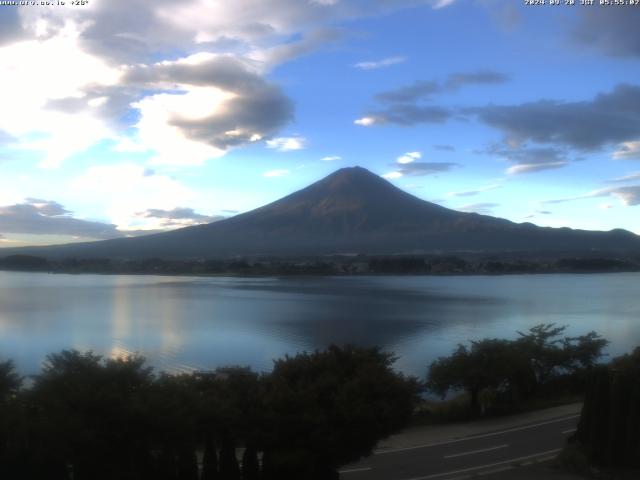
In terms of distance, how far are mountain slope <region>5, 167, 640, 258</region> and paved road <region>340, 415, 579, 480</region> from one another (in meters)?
83.6

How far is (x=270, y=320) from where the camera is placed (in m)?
30.6

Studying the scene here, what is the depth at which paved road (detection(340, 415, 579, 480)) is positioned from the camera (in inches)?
358

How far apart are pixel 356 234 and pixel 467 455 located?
9633 cm

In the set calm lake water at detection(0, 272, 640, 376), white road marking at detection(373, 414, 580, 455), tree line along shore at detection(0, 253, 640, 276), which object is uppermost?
tree line along shore at detection(0, 253, 640, 276)

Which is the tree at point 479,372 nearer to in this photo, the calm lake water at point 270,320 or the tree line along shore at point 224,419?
the calm lake water at point 270,320

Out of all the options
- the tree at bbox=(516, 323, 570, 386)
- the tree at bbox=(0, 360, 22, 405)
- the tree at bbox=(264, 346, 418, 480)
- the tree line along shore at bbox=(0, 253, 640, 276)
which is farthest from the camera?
the tree line along shore at bbox=(0, 253, 640, 276)

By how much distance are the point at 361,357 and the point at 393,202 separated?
105 m

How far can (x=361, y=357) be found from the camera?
8758 millimetres

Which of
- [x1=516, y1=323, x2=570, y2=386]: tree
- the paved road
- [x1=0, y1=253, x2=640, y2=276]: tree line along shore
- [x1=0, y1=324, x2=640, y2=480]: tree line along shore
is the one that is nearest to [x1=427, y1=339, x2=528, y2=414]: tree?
[x1=516, y1=323, x2=570, y2=386]: tree

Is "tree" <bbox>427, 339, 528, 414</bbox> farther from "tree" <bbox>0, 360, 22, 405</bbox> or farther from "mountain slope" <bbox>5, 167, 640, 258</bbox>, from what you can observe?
"mountain slope" <bbox>5, 167, 640, 258</bbox>

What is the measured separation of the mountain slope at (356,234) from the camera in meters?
99.9

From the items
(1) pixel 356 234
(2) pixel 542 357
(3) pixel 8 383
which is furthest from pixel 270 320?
(1) pixel 356 234

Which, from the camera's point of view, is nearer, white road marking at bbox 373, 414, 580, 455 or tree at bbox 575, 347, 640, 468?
tree at bbox 575, 347, 640, 468

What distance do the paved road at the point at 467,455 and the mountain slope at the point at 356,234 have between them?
83.6 m
